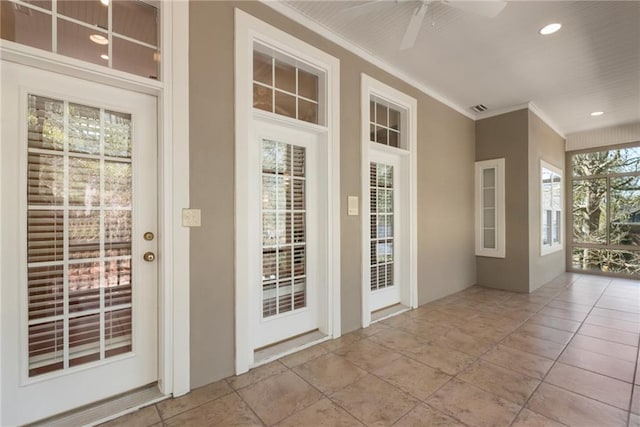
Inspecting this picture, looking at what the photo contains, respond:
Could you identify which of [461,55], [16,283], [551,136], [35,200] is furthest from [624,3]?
[16,283]

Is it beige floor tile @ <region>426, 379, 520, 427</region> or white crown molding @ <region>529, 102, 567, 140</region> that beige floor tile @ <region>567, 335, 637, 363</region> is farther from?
white crown molding @ <region>529, 102, 567, 140</region>

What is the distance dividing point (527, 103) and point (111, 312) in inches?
218

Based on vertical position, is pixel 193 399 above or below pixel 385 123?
below

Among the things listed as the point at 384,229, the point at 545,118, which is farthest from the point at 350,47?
the point at 545,118

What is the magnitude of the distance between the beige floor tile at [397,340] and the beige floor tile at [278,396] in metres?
0.96

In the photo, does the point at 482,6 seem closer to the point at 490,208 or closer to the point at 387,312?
the point at 387,312

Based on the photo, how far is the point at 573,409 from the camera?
5.79ft

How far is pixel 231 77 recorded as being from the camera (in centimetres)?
212

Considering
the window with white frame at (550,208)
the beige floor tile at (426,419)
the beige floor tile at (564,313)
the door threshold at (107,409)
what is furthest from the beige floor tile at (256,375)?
the window with white frame at (550,208)

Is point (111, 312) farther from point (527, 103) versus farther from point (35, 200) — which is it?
point (527, 103)

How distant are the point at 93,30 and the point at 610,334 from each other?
496 cm

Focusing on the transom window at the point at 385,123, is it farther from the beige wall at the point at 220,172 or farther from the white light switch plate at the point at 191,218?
the white light switch plate at the point at 191,218

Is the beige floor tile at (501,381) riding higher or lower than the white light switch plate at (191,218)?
lower

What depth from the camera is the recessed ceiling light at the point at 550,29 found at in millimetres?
2573
